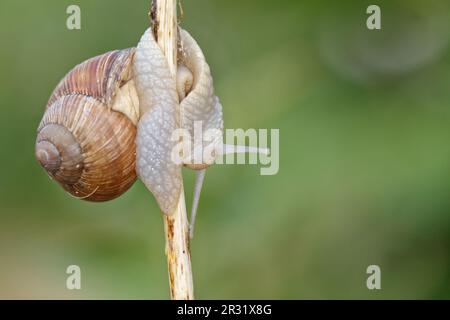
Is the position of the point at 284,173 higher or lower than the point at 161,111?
lower


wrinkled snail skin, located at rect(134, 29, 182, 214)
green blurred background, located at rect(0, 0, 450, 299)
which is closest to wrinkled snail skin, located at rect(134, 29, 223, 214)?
wrinkled snail skin, located at rect(134, 29, 182, 214)

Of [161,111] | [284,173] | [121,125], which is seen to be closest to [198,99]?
[161,111]

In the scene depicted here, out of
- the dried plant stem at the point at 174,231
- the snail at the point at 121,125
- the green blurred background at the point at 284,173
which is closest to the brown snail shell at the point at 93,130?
the snail at the point at 121,125

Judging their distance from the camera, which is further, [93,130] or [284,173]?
[284,173]

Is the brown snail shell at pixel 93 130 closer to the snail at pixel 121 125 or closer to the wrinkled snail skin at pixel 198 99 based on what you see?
the snail at pixel 121 125

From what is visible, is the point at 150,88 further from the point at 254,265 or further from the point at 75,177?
the point at 254,265

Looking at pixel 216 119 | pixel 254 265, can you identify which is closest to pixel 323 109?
pixel 254 265

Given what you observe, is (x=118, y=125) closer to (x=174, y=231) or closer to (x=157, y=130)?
(x=157, y=130)
